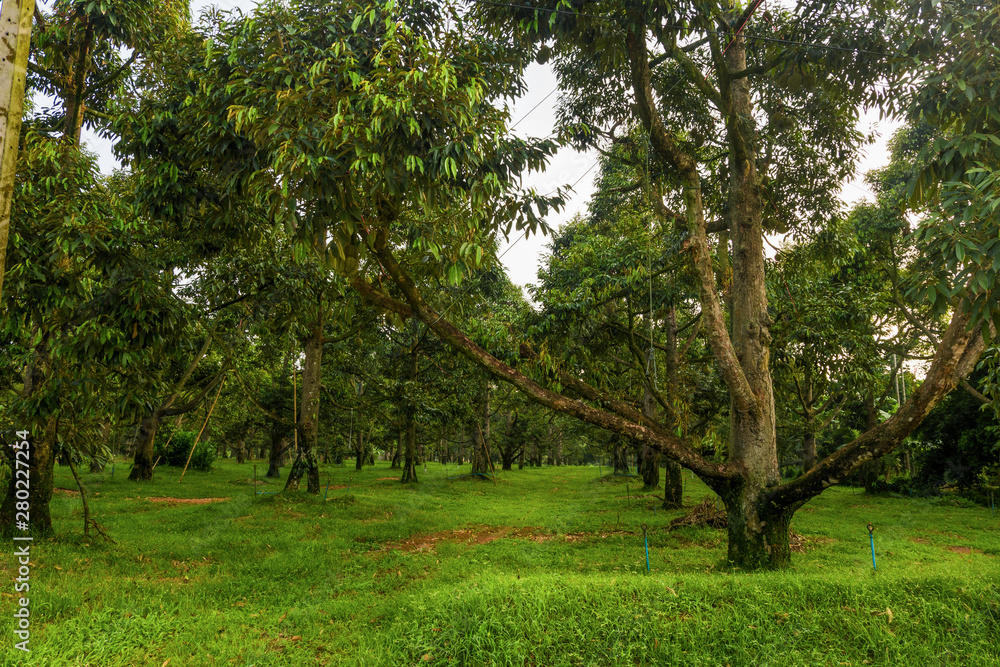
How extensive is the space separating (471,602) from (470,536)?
6.65 metres

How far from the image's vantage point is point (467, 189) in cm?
618

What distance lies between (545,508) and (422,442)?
22302 millimetres

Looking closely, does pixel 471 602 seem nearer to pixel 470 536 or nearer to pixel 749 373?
pixel 749 373

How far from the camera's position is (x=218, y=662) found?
5.26 m

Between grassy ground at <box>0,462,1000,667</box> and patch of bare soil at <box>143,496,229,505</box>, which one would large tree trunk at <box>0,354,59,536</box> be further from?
patch of bare soil at <box>143,496,229,505</box>

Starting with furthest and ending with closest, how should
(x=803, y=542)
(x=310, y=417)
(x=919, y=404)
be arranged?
(x=310, y=417)
(x=803, y=542)
(x=919, y=404)

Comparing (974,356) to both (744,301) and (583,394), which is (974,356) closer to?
(744,301)

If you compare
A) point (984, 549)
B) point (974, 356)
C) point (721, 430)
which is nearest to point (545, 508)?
point (984, 549)

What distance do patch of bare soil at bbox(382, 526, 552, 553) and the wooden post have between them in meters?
8.61

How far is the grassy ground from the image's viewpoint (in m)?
5.23

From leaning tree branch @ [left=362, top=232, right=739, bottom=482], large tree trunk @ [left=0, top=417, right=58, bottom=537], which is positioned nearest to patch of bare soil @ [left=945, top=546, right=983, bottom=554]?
leaning tree branch @ [left=362, top=232, right=739, bottom=482]

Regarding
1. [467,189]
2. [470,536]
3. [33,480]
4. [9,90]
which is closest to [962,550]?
[470,536]

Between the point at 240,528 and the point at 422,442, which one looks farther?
the point at 422,442
